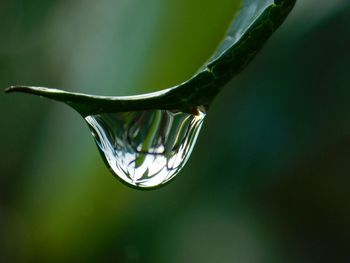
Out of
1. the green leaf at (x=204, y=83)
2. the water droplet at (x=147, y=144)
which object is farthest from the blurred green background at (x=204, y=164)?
the green leaf at (x=204, y=83)

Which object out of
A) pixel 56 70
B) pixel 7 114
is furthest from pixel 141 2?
pixel 7 114

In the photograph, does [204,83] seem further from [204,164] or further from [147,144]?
[204,164]

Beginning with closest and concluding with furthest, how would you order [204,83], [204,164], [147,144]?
[204,83] < [147,144] < [204,164]

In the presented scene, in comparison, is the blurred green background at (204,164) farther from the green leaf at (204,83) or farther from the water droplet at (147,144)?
the green leaf at (204,83)

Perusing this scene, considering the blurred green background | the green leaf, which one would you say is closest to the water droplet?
the green leaf

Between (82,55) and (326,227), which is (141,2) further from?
(326,227)

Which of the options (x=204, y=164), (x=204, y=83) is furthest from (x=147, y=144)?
(x=204, y=164)

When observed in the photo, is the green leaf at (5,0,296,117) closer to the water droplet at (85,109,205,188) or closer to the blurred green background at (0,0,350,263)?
the water droplet at (85,109,205,188)

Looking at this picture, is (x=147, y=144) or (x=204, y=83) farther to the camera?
(x=147, y=144)
